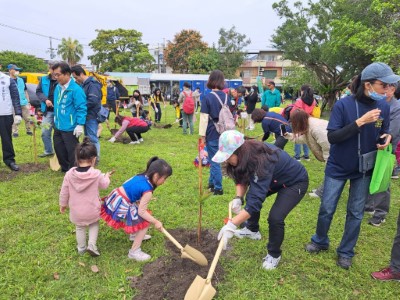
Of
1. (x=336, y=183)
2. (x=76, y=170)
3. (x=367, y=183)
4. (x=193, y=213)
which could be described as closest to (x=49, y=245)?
(x=76, y=170)

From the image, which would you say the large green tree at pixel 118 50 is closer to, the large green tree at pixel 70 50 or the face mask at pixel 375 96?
the large green tree at pixel 70 50

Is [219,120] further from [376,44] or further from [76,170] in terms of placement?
[376,44]

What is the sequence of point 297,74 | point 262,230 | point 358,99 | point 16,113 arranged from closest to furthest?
point 358,99, point 262,230, point 16,113, point 297,74

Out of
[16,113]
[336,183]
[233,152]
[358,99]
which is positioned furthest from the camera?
[16,113]

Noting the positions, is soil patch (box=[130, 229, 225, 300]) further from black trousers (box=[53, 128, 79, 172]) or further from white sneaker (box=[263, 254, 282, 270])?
black trousers (box=[53, 128, 79, 172])

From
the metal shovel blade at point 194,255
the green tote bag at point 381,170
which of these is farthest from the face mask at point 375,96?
the metal shovel blade at point 194,255

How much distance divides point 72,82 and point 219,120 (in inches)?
100

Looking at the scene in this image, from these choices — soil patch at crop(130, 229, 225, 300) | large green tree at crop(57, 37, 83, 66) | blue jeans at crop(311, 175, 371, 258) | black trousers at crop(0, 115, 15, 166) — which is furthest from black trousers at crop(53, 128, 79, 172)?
large green tree at crop(57, 37, 83, 66)

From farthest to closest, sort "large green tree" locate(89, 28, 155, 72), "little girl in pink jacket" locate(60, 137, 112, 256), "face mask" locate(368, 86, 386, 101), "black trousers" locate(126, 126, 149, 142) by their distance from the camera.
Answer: "large green tree" locate(89, 28, 155, 72), "black trousers" locate(126, 126, 149, 142), "little girl in pink jacket" locate(60, 137, 112, 256), "face mask" locate(368, 86, 386, 101)

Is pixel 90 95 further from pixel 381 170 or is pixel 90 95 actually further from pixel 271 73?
pixel 271 73

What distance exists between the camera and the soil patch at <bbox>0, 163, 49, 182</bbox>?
5.52 meters

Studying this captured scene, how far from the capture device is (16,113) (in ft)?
18.5

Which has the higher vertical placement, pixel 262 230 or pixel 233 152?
pixel 233 152

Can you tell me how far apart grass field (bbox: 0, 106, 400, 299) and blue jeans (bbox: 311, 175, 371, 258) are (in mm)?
299
